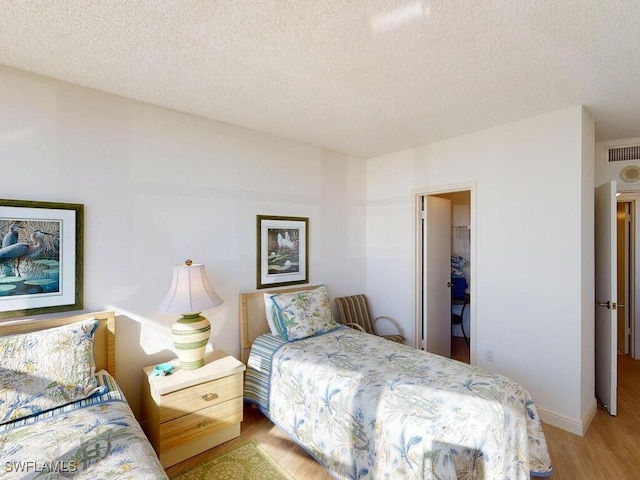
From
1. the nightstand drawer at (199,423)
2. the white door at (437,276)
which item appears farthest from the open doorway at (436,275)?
the nightstand drawer at (199,423)

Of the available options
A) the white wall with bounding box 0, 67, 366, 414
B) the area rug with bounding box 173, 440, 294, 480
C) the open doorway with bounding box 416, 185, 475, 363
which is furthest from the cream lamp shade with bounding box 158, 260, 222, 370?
the open doorway with bounding box 416, 185, 475, 363

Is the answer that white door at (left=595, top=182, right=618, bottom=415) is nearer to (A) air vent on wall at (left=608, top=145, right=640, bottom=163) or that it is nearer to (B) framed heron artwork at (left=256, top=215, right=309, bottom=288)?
(A) air vent on wall at (left=608, top=145, right=640, bottom=163)

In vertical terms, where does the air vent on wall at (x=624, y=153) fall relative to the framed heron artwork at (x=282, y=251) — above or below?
above

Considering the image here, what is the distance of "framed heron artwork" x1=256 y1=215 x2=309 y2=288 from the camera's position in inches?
124

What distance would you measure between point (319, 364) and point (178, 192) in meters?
1.78

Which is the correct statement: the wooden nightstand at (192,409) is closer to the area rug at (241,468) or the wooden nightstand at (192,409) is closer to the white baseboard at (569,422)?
the area rug at (241,468)

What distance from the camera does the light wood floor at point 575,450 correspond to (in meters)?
2.08

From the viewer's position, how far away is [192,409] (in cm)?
220

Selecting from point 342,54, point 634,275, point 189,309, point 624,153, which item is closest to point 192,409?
point 189,309

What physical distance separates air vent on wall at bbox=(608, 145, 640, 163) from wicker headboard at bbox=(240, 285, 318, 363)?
3925mm

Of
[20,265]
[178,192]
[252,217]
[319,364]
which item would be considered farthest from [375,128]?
[20,265]

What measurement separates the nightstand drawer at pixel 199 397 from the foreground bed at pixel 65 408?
0.34 metres

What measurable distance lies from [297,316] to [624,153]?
3.81 m

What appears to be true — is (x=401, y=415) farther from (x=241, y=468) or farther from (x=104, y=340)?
(x=104, y=340)
